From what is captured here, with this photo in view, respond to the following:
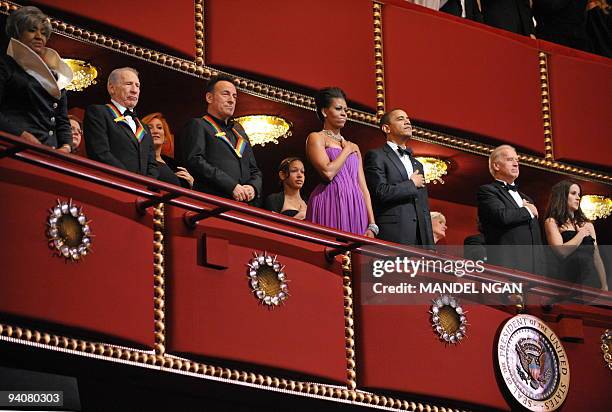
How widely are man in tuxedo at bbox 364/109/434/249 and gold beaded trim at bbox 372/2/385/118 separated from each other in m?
1.71

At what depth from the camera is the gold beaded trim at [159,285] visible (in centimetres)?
815

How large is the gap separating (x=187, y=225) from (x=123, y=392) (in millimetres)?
1297

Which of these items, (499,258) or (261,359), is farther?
(499,258)

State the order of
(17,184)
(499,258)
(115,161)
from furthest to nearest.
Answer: (499,258)
(115,161)
(17,184)

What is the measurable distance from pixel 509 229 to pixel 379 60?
225 centimetres

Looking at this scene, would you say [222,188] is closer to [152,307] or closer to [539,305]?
[152,307]

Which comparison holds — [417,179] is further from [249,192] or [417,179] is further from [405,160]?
[249,192]

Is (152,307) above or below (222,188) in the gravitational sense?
below

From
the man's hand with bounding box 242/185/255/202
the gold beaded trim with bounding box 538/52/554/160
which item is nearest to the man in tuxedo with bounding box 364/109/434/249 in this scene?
the man's hand with bounding box 242/185/255/202

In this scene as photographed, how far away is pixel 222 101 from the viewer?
29.8ft

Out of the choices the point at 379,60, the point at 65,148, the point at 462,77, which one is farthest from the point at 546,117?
the point at 65,148

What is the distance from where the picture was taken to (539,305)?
991 cm

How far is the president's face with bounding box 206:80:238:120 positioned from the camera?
357 inches

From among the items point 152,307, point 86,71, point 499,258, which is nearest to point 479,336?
point 499,258
